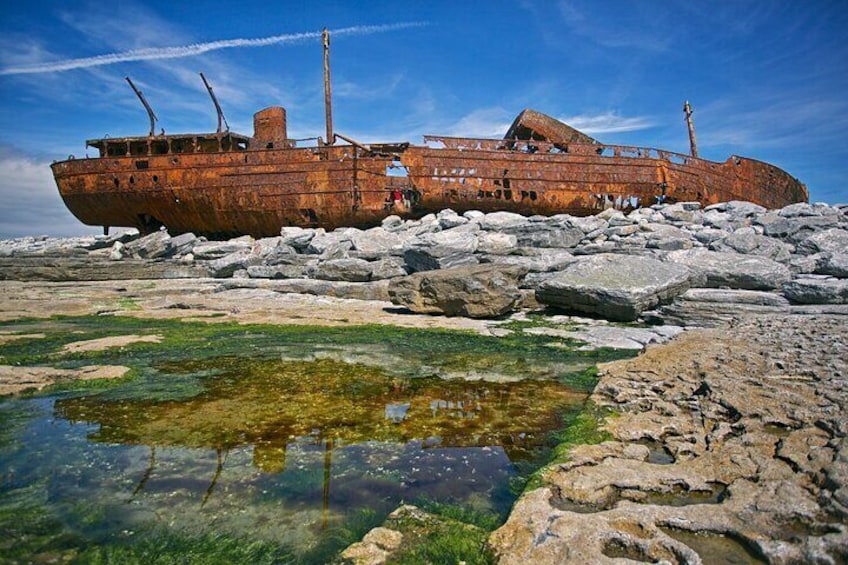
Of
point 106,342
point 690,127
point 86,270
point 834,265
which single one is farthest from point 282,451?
point 690,127

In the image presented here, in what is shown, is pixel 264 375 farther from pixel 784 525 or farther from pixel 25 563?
pixel 784 525

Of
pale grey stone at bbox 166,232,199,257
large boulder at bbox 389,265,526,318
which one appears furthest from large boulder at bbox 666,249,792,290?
pale grey stone at bbox 166,232,199,257

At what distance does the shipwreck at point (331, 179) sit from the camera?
1733 cm

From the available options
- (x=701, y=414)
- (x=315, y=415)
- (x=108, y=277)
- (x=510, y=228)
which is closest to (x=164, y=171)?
(x=108, y=277)

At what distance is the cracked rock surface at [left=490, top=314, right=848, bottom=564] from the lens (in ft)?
5.32

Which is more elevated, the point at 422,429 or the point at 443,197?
the point at 443,197

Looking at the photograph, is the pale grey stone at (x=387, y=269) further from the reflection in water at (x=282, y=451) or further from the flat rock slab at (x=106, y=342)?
the reflection in water at (x=282, y=451)

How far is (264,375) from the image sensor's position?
4168mm

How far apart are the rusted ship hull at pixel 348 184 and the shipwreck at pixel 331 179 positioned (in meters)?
0.04

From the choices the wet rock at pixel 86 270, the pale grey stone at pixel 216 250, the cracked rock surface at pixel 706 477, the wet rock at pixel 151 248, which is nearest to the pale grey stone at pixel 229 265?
the wet rock at pixel 86 270

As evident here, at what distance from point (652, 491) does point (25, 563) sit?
2324 mm

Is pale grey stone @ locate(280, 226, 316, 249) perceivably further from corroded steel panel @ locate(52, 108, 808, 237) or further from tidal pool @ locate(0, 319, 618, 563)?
tidal pool @ locate(0, 319, 618, 563)

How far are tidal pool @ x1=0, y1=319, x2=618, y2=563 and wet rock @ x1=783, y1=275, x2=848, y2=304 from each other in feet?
14.2

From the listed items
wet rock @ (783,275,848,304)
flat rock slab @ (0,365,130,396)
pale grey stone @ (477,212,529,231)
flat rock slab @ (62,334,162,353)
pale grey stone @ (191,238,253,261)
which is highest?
pale grey stone @ (477,212,529,231)
